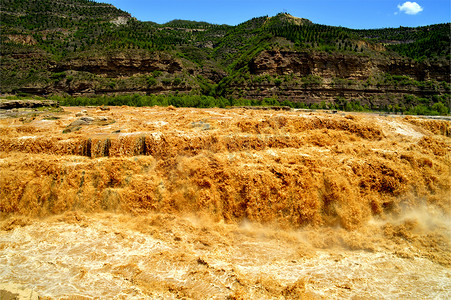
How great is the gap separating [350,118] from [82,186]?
49.6 ft

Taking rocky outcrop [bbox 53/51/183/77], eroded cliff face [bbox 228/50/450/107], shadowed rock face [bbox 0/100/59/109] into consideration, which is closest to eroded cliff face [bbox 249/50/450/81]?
eroded cliff face [bbox 228/50/450/107]

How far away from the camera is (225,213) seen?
9625 mm

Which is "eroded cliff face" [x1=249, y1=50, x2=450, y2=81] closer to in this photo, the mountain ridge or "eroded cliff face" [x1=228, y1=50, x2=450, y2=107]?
"eroded cliff face" [x1=228, y1=50, x2=450, y2=107]

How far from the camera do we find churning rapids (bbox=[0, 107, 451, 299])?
662cm

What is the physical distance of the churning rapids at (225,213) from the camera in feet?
21.7

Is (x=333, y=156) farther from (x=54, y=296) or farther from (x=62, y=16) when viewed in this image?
(x=62, y=16)

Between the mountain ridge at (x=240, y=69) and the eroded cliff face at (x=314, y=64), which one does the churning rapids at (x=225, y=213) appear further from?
the eroded cliff face at (x=314, y=64)

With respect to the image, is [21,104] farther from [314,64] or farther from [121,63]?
[314,64]

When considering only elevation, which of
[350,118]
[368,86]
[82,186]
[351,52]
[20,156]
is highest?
[351,52]

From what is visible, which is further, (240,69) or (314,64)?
(240,69)

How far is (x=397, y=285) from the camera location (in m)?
6.76

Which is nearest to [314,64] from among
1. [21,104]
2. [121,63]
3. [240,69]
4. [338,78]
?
[338,78]

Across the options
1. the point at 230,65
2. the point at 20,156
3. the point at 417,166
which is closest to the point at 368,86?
the point at 230,65

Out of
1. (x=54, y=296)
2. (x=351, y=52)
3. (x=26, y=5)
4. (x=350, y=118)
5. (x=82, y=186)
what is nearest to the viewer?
(x=54, y=296)
